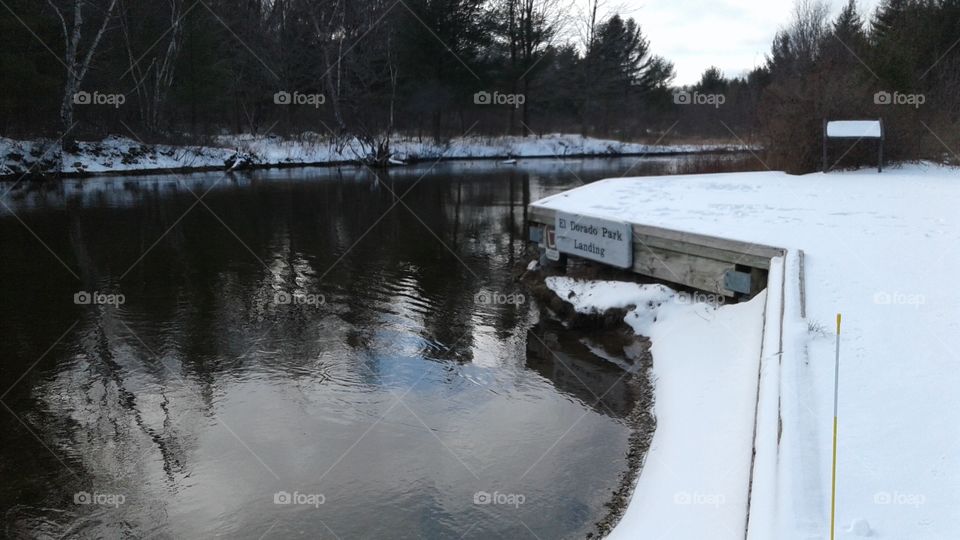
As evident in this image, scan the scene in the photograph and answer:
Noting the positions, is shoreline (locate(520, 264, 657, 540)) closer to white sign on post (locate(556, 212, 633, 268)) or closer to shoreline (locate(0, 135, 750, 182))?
white sign on post (locate(556, 212, 633, 268))

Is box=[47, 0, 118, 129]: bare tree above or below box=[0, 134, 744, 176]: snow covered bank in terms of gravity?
above

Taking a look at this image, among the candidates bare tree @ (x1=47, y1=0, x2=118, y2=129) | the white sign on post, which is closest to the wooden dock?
the white sign on post

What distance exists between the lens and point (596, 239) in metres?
10.9

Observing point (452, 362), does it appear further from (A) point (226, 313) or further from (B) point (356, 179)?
(B) point (356, 179)

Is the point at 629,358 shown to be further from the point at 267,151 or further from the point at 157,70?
the point at 157,70

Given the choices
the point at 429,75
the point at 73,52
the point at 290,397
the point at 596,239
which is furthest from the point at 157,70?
the point at 290,397

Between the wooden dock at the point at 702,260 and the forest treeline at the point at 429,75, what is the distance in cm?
778

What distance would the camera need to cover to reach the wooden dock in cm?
864

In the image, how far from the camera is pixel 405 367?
8.50 m

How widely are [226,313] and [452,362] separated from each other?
147 inches

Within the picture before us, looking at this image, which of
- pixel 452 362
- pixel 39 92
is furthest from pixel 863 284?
pixel 39 92

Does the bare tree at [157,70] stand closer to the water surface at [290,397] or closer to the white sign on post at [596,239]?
the water surface at [290,397]

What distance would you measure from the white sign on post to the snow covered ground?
1.66 ft

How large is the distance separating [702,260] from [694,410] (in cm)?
332
